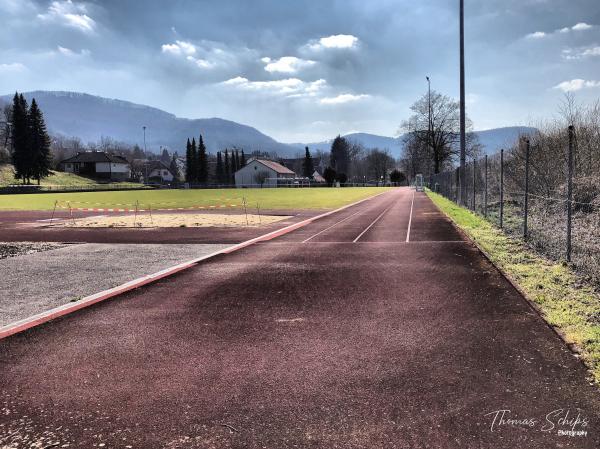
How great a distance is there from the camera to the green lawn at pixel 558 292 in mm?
4918

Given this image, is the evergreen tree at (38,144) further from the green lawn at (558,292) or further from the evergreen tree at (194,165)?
the green lawn at (558,292)

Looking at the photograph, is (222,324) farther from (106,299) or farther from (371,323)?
(106,299)

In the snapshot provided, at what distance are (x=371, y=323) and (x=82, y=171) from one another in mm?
123721

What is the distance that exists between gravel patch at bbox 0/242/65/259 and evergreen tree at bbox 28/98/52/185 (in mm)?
81179

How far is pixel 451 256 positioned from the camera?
1042 centimetres

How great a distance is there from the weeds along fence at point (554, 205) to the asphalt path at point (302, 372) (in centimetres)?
283

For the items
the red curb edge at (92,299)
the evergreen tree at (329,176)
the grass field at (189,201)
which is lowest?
the red curb edge at (92,299)

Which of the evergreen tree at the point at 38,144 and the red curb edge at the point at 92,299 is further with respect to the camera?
the evergreen tree at the point at 38,144

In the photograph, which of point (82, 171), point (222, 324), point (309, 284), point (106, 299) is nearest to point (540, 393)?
point (222, 324)

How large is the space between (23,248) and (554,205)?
16.6 m

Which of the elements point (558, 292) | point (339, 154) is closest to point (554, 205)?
point (558, 292)

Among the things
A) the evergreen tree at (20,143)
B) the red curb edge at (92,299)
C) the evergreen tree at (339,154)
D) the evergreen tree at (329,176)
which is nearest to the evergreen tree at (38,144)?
the evergreen tree at (20,143)

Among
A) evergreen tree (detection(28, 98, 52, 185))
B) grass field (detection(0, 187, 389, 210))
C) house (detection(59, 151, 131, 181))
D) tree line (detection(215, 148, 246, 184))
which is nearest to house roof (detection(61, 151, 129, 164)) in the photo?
house (detection(59, 151, 131, 181))

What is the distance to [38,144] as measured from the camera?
84938mm
